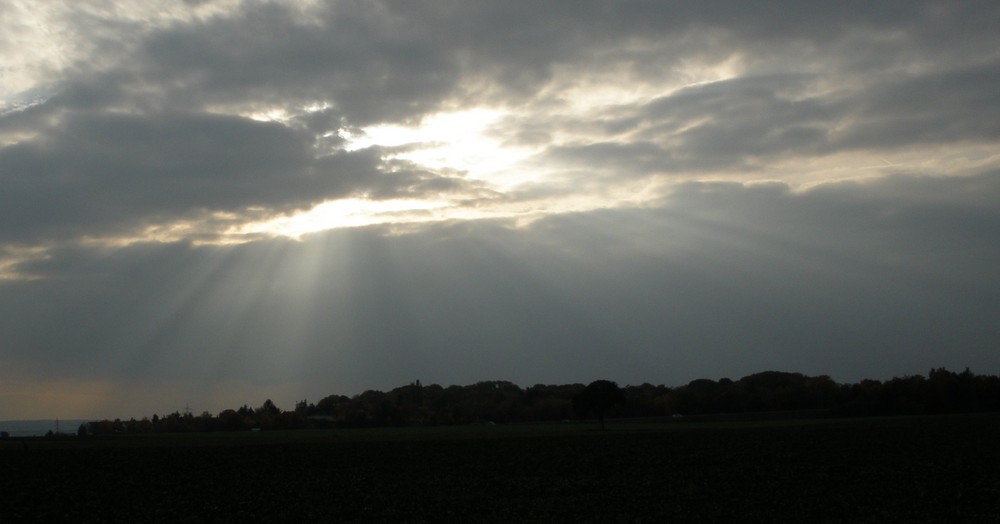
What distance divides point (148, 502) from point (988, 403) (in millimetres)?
112720

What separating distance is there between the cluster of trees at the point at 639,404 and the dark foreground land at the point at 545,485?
50.1 m

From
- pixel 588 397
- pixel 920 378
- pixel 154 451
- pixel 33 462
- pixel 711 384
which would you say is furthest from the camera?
pixel 711 384

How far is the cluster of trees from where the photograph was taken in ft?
370

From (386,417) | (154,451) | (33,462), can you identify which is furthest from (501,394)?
(33,462)

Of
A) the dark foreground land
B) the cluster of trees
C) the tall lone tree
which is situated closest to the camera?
the dark foreground land

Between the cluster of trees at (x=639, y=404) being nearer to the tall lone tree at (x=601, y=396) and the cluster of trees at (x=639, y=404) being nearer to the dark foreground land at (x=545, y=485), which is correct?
the tall lone tree at (x=601, y=396)

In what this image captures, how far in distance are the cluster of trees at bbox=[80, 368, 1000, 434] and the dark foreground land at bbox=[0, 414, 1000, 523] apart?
50.1 m

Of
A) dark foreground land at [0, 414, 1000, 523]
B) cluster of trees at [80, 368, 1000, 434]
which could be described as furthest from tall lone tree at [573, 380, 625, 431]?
dark foreground land at [0, 414, 1000, 523]

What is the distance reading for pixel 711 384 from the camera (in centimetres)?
17425

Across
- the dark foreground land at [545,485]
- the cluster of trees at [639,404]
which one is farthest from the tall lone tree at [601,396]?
the dark foreground land at [545,485]

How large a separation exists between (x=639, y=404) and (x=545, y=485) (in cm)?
11780

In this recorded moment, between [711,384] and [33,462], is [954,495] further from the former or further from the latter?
[711,384]

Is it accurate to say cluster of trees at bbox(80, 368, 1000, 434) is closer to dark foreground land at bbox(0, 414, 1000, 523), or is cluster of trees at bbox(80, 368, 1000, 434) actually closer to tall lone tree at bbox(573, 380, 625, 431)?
tall lone tree at bbox(573, 380, 625, 431)

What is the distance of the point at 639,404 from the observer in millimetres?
146250
